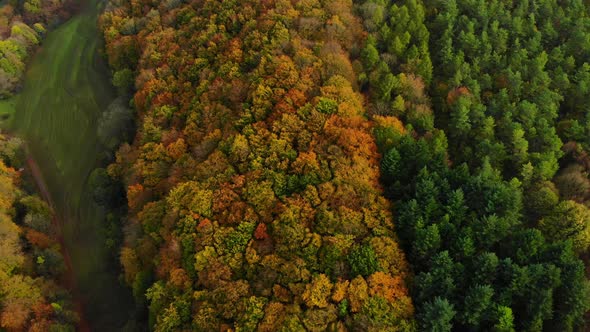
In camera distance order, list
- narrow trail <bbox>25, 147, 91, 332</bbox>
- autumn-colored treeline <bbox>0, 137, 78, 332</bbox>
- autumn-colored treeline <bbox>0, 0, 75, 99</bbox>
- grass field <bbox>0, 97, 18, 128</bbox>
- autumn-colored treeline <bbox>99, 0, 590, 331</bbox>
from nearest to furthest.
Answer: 1. autumn-colored treeline <bbox>99, 0, 590, 331</bbox>
2. autumn-colored treeline <bbox>0, 137, 78, 332</bbox>
3. narrow trail <bbox>25, 147, 91, 332</bbox>
4. grass field <bbox>0, 97, 18, 128</bbox>
5. autumn-colored treeline <bbox>0, 0, 75, 99</bbox>

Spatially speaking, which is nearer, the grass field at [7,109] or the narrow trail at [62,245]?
the narrow trail at [62,245]

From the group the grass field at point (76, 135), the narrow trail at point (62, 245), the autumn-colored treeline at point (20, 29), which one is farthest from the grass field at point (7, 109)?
the narrow trail at point (62, 245)

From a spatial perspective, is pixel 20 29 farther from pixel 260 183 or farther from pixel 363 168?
pixel 363 168

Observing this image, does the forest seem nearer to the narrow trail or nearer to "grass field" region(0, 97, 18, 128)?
the narrow trail

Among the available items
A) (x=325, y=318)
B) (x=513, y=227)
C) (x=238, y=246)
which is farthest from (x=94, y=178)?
(x=513, y=227)

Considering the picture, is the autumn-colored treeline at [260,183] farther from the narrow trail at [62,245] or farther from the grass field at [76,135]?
the narrow trail at [62,245]

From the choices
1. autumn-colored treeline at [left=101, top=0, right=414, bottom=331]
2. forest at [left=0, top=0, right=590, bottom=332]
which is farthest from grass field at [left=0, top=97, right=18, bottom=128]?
→ autumn-colored treeline at [left=101, top=0, right=414, bottom=331]
